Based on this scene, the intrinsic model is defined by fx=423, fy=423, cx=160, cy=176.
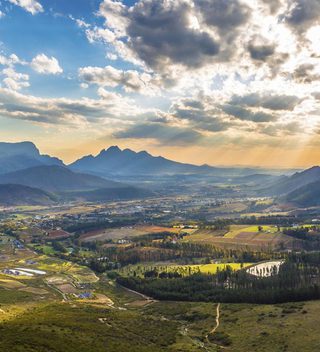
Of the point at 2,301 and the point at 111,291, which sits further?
the point at 111,291

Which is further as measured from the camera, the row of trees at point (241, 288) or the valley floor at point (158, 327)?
the row of trees at point (241, 288)

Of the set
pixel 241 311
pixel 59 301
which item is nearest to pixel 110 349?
pixel 241 311

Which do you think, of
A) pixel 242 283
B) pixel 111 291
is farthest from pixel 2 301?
pixel 242 283

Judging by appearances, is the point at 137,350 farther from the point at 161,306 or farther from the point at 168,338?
the point at 161,306

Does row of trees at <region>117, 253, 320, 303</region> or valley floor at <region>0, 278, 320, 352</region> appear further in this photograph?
row of trees at <region>117, 253, 320, 303</region>

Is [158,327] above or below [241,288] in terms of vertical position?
below

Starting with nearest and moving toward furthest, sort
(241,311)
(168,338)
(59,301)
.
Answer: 1. (168,338)
2. (241,311)
3. (59,301)

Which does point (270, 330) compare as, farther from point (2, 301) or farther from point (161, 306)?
point (2, 301)

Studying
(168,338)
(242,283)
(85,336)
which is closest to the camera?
(85,336)

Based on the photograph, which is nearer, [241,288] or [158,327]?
[158,327]
